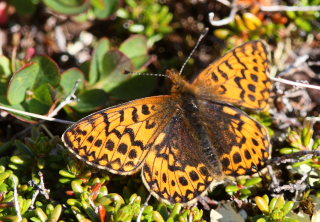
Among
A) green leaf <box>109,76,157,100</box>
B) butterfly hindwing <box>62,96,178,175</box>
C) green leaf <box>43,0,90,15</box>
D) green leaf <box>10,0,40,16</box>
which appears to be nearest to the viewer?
butterfly hindwing <box>62,96,178,175</box>

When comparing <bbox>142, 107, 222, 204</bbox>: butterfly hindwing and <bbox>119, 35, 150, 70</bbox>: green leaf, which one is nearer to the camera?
<bbox>142, 107, 222, 204</bbox>: butterfly hindwing

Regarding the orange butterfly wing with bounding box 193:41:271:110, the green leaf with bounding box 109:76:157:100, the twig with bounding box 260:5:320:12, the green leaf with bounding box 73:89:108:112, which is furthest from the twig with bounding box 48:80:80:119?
the twig with bounding box 260:5:320:12

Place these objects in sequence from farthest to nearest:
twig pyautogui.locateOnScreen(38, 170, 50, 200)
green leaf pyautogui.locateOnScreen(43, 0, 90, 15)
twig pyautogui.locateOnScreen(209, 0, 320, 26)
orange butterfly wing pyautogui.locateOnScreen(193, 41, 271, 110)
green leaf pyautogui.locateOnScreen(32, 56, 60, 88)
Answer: green leaf pyautogui.locateOnScreen(43, 0, 90, 15) < twig pyautogui.locateOnScreen(209, 0, 320, 26) < green leaf pyautogui.locateOnScreen(32, 56, 60, 88) < orange butterfly wing pyautogui.locateOnScreen(193, 41, 271, 110) < twig pyautogui.locateOnScreen(38, 170, 50, 200)

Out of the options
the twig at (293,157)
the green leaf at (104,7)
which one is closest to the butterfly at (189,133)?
the twig at (293,157)

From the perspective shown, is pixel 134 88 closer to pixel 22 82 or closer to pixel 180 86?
pixel 180 86

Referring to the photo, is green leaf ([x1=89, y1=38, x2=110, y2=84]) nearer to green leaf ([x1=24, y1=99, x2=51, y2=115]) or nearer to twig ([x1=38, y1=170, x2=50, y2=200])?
green leaf ([x1=24, y1=99, x2=51, y2=115])

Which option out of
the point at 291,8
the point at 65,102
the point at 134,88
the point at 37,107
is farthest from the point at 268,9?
the point at 37,107

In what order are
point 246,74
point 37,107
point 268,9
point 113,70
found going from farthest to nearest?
point 268,9
point 113,70
point 37,107
point 246,74
